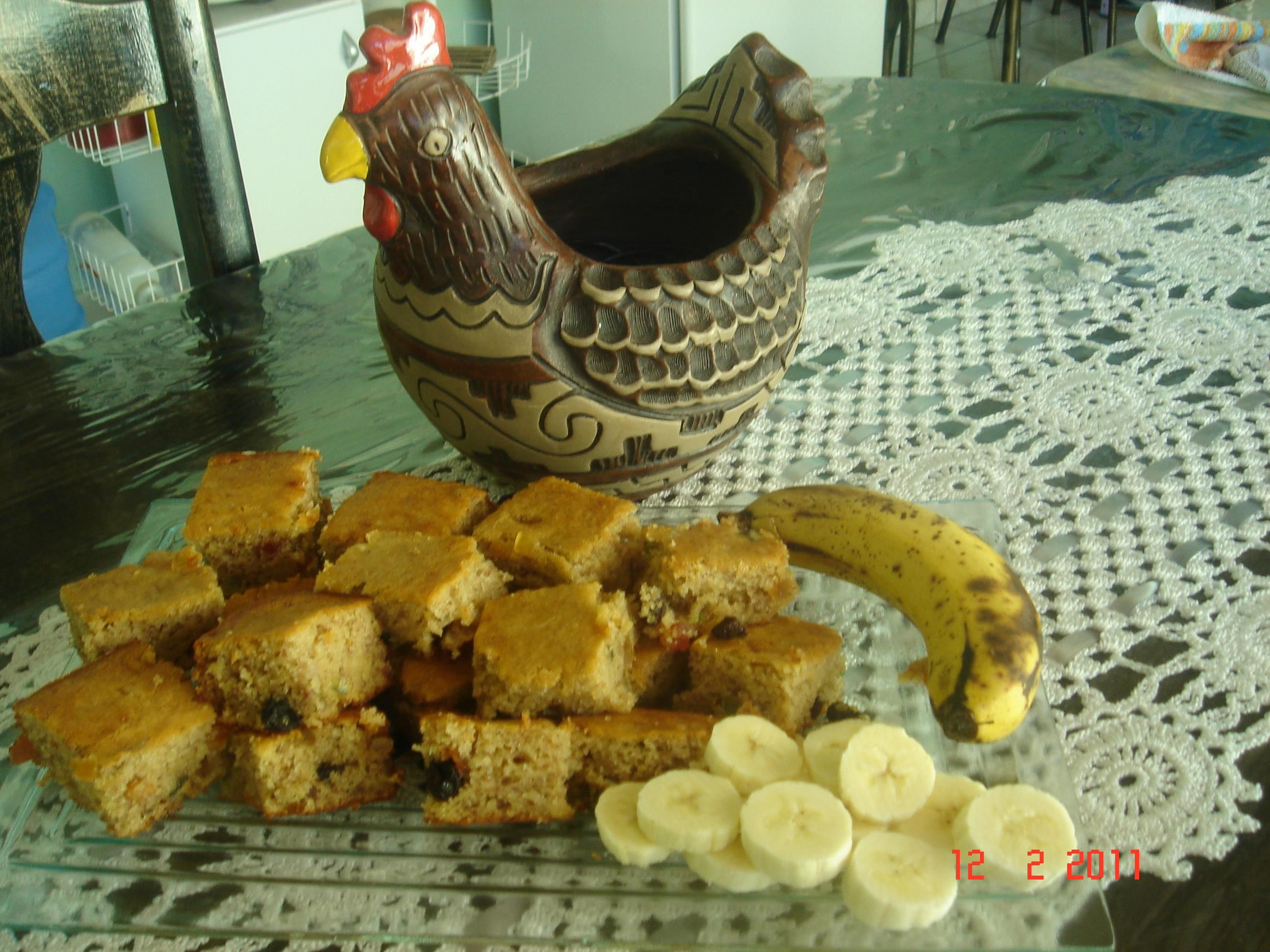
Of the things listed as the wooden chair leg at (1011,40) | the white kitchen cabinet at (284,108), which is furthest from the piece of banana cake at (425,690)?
the wooden chair leg at (1011,40)

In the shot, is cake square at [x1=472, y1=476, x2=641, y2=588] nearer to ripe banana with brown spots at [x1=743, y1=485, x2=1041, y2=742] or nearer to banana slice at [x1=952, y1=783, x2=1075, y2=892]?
ripe banana with brown spots at [x1=743, y1=485, x2=1041, y2=742]

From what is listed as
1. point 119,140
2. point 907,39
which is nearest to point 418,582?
point 119,140

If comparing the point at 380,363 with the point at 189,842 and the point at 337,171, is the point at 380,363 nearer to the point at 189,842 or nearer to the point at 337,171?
the point at 337,171

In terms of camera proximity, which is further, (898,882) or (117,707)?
(117,707)

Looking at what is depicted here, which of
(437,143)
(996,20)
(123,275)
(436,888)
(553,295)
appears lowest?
(123,275)

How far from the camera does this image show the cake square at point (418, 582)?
2.21 feet

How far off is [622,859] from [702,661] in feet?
0.48

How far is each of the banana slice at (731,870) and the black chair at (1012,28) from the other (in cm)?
218

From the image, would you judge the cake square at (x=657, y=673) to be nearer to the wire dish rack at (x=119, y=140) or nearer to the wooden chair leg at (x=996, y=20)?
the wire dish rack at (x=119, y=140)

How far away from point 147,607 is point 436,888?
26 cm

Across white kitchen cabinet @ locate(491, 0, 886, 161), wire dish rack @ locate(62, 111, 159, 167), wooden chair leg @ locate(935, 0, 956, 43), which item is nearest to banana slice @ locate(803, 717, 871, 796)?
wire dish rack @ locate(62, 111, 159, 167)

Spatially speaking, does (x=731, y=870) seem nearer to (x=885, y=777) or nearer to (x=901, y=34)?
(x=885, y=777)

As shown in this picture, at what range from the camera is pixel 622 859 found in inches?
23.1

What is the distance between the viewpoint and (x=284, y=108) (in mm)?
2301
